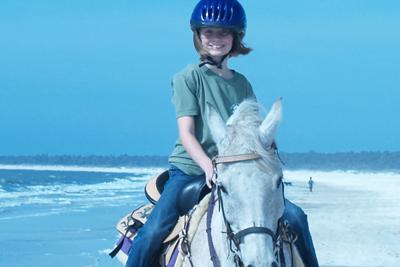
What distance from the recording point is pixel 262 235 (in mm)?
4113

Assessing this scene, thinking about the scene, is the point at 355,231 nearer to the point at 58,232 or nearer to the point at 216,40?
the point at 58,232

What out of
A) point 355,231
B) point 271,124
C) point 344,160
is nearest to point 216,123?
point 271,124

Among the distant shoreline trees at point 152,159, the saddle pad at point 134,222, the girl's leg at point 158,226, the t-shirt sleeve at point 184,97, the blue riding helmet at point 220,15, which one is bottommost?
the distant shoreline trees at point 152,159

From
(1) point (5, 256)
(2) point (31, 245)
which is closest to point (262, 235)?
(1) point (5, 256)

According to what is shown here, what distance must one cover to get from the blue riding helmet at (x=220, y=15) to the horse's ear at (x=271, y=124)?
1.00 metres

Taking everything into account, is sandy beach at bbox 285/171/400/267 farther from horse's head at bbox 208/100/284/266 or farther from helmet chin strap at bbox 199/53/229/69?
horse's head at bbox 208/100/284/266

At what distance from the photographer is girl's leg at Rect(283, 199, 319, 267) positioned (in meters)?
5.29

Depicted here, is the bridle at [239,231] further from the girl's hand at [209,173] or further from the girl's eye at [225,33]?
the girl's eye at [225,33]

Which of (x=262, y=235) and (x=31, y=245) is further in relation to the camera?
(x=31, y=245)

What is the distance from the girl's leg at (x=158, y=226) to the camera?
536cm

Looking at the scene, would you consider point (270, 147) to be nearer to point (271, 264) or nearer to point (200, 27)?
point (271, 264)

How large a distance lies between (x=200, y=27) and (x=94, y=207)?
1076 inches

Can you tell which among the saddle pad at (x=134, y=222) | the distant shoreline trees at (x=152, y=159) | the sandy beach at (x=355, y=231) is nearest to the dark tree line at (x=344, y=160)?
the distant shoreline trees at (x=152, y=159)

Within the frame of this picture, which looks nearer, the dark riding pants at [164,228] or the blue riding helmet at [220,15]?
the blue riding helmet at [220,15]
